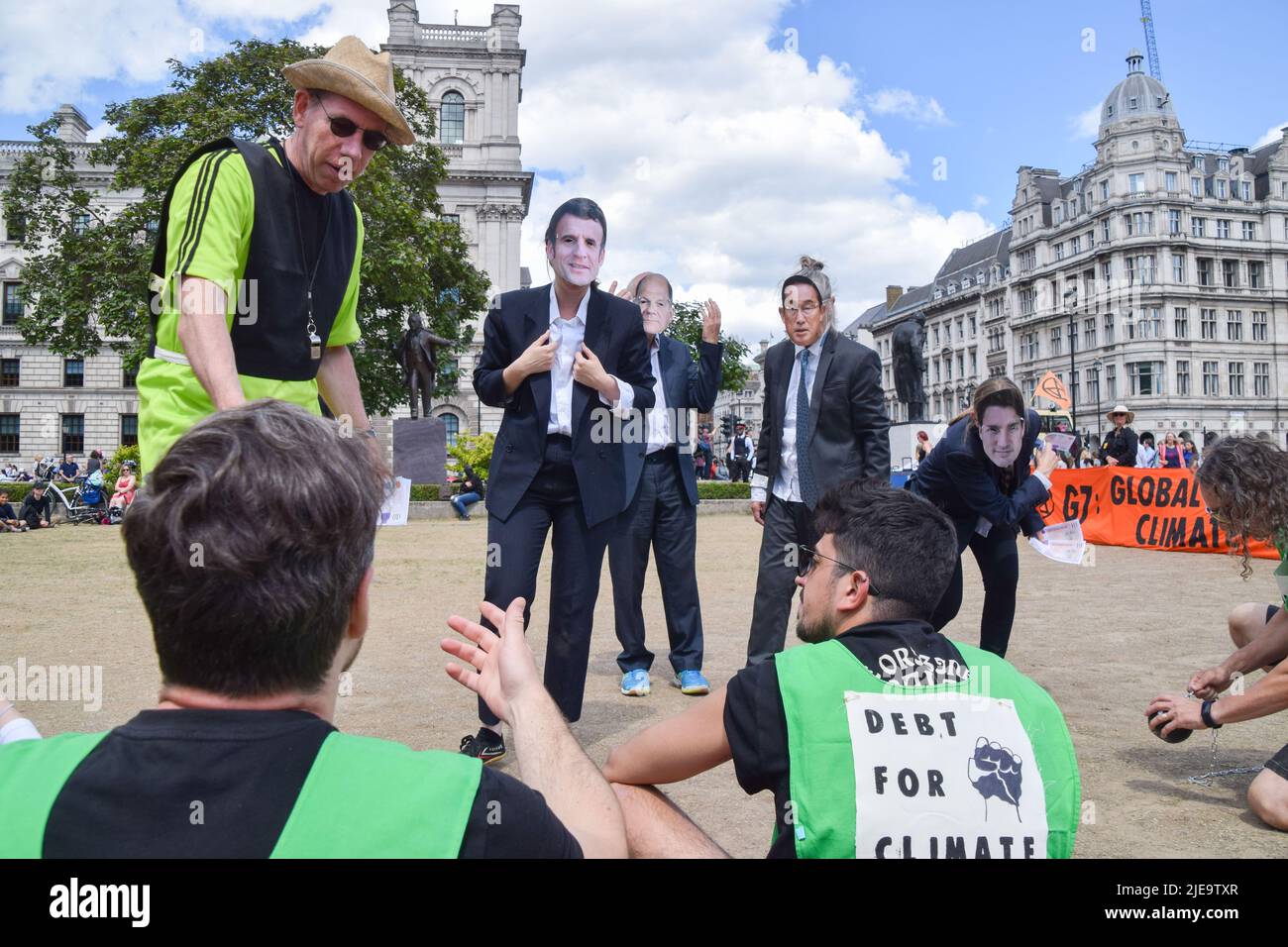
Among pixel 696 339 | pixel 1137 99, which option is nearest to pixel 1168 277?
pixel 1137 99

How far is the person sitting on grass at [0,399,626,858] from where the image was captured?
3.76 ft

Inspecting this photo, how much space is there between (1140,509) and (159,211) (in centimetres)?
2202

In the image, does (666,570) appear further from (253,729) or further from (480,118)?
(480,118)

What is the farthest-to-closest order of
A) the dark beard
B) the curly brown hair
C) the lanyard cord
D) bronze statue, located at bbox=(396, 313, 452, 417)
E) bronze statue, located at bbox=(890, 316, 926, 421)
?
bronze statue, located at bbox=(396, 313, 452, 417), bronze statue, located at bbox=(890, 316, 926, 421), the curly brown hair, the lanyard cord, the dark beard

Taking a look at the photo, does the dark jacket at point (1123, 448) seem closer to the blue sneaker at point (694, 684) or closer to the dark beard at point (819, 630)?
the blue sneaker at point (694, 684)

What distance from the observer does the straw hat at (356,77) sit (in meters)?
2.75

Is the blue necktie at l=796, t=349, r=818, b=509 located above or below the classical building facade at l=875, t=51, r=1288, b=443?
below

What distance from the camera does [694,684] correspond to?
5.50 m

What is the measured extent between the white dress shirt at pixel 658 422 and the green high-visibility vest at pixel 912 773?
4076mm

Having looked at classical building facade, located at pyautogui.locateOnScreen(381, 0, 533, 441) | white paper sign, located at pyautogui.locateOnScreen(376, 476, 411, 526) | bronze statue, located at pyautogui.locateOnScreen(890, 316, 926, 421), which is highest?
classical building facade, located at pyautogui.locateOnScreen(381, 0, 533, 441)

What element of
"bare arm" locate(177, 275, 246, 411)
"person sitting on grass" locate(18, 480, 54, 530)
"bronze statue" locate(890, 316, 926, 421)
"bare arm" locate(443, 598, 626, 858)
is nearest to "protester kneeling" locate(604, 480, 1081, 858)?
"bare arm" locate(443, 598, 626, 858)

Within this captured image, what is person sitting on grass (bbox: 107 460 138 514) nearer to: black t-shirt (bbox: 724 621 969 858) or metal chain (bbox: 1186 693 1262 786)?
metal chain (bbox: 1186 693 1262 786)

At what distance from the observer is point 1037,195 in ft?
264
